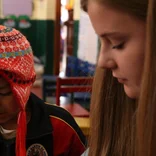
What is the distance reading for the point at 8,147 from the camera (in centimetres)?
114

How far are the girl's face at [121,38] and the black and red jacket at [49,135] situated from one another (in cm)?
67

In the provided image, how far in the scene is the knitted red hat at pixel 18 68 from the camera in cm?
107

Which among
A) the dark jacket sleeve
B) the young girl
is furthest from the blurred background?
→ the young girl

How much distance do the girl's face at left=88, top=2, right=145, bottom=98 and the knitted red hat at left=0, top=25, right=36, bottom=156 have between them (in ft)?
1.85

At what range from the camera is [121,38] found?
0.55 m

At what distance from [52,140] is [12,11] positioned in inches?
184

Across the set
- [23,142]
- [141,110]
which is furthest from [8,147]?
[141,110]

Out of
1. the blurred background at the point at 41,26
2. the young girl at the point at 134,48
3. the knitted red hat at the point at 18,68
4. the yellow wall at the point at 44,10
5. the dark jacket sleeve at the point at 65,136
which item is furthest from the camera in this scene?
the yellow wall at the point at 44,10

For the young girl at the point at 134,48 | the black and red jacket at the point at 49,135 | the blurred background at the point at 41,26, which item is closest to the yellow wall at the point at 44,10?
the blurred background at the point at 41,26

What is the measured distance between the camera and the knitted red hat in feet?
3.51

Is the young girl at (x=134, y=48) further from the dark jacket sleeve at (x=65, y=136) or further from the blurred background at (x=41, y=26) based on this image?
the blurred background at (x=41, y=26)

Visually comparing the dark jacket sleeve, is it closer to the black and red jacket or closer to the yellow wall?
the black and red jacket

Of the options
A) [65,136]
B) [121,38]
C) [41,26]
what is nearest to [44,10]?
[41,26]

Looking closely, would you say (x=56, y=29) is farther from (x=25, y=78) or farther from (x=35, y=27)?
(x=25, y=78)
